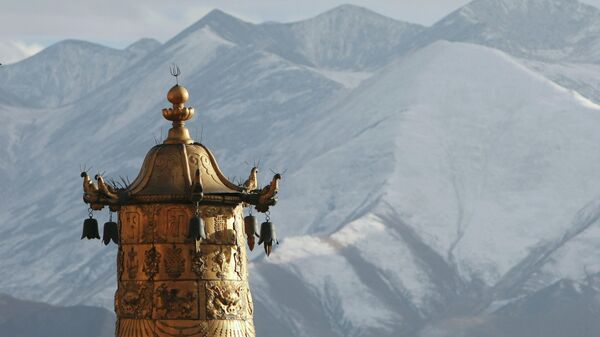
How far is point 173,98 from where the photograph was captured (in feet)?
57.7

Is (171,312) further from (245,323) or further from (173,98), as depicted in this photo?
(173,98)

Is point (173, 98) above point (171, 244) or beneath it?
above

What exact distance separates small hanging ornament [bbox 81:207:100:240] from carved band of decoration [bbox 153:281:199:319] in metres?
0.79

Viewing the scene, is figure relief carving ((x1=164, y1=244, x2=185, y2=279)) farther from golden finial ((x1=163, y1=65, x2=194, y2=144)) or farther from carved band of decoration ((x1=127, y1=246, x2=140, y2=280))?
golden finial ((x1=163, y1=65, x2=194, y2=144))

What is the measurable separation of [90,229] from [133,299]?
88 centimetres

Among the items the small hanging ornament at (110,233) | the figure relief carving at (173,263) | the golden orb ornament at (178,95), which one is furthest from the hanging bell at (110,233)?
the golden orb ornament at (178,95)

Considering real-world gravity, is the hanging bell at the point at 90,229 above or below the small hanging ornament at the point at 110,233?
above

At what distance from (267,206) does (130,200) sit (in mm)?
1029

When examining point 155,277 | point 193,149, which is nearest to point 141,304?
point 155,277

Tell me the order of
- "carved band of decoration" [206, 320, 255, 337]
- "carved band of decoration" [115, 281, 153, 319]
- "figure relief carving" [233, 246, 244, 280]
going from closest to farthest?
"carved band of decoration" [206, 320, 255, 337] < "carved band of decoration" [115, 281, 153, 319] < "figure relief carving" [233, 246, 244, 280]

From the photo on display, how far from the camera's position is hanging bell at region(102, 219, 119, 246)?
56.9 feet

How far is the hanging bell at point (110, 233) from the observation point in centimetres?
1733

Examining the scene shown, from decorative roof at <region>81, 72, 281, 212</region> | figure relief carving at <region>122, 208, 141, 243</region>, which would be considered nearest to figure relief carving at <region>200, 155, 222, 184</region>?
decorative roof at <region>81, 72, 281, 212</region>

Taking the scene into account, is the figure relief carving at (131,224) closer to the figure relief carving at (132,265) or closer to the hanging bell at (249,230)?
Answer: the figure relief carving at (132,265)
